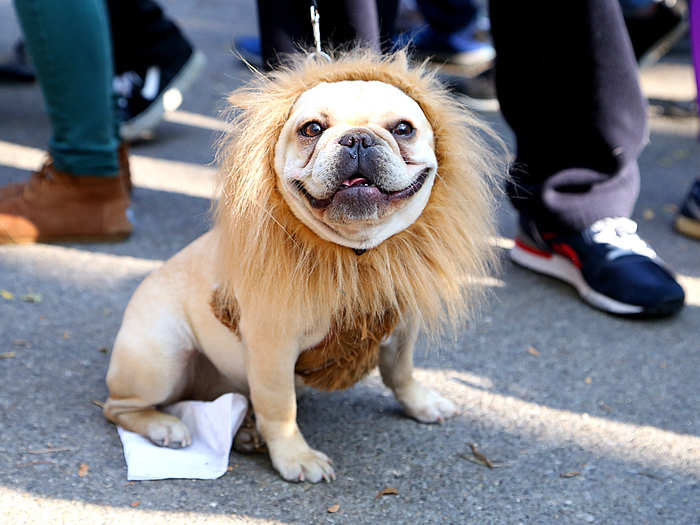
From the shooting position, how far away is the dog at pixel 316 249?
142cm

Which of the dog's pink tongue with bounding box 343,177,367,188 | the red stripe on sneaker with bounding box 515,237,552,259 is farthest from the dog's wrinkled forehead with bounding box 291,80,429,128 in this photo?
the red stripe on sneaker with bounding box 515,237,552,259

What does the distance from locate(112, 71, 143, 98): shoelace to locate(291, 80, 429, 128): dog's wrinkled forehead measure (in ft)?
7.39

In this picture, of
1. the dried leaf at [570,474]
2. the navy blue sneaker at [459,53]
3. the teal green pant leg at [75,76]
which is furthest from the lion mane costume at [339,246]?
the navy blue sneaker at [459,53]

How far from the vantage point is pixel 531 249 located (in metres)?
2.63

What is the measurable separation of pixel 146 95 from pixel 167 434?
7.22 feet

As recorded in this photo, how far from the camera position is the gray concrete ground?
1.53 metres

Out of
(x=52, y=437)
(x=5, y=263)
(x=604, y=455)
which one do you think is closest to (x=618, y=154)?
(x=604, y=455)

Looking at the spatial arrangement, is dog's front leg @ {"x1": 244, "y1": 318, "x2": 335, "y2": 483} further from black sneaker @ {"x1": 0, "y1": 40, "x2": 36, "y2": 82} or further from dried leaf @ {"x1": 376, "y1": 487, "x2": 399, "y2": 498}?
black sneaker @ {"x1": 0, "y1": 40, "x2": 36, "y2": 82}

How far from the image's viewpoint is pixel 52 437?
5.55 feet

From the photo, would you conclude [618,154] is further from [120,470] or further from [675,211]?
[120,470]

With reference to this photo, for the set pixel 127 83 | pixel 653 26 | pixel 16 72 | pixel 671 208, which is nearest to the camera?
pixel 671 208

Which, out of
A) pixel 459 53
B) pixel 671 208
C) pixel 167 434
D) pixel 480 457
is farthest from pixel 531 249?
pixel 459 53

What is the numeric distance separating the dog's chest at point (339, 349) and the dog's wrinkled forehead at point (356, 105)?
1.36ft

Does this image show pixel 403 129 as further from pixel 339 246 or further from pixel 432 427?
pixel 432 427
